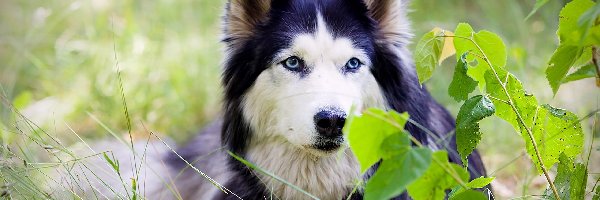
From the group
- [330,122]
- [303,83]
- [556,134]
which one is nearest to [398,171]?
[556,134]

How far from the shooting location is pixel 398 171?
1.77 m

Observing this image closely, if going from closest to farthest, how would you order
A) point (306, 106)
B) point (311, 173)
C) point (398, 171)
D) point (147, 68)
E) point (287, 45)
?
point (398, 171) → point (306, 106) → point (287, 45) → point (311, 173) → point (147, 68)

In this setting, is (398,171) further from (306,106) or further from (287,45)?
(287,45)

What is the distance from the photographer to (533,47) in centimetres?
600

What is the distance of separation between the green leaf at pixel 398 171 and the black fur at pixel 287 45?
1.30 metres

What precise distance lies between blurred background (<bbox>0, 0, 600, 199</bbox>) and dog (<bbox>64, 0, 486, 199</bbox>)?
→ 121 centimetres

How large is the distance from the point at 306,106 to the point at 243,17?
24.4 inches

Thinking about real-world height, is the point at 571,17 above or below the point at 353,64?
above

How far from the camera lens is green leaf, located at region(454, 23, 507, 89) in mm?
2287

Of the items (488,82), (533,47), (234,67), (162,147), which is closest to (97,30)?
(162,147)

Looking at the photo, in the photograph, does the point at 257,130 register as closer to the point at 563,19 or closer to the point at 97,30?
the point at 563,19

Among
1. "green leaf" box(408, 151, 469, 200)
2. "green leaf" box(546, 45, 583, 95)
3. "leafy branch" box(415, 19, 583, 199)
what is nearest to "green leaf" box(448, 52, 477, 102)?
"leafy branch" box(415, 19, 583, 199)

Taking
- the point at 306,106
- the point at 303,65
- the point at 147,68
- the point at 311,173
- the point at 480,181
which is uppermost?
the point at 303,65

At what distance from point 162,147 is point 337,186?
4.79ft
